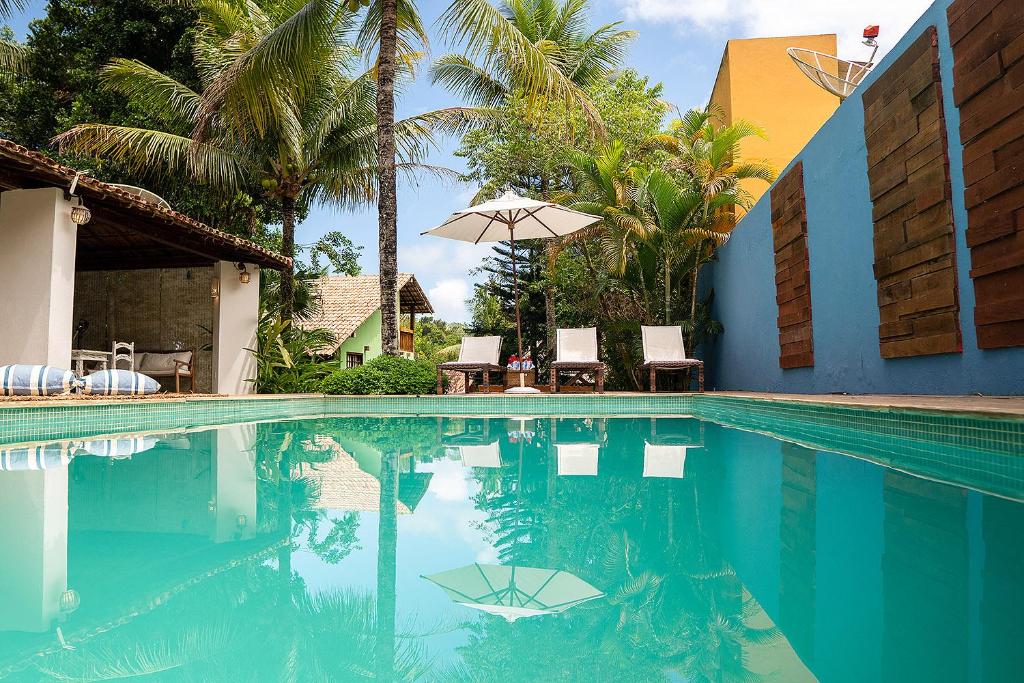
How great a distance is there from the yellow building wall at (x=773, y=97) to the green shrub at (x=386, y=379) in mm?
9007

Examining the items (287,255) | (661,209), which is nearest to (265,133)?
(287,255)

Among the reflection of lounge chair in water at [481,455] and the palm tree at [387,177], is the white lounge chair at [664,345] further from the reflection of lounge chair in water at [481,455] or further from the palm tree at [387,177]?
the reflection of lounge chair in water at [481,455]

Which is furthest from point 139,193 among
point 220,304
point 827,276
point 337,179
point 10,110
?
point 827,276

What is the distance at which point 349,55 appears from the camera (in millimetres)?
14320

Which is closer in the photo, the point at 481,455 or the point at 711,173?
the point at 481,455

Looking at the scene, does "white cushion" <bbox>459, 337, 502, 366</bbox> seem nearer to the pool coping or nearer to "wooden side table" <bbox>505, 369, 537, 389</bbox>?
the pool coping

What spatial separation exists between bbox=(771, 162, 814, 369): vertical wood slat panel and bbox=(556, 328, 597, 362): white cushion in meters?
3.14

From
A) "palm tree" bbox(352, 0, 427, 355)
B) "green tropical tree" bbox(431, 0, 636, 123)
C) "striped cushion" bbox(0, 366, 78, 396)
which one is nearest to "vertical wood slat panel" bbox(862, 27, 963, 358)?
"palm tree" bbox(352, 0, 427, 355)

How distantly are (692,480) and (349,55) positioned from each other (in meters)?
13.5

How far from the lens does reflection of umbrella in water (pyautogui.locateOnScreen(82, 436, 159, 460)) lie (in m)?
4.88

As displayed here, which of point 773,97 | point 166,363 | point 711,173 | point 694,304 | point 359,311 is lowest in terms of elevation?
point 166,363

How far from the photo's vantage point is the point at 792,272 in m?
8.34

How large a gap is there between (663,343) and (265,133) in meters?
9.02

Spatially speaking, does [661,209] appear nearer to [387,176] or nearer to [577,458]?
[387,176]
